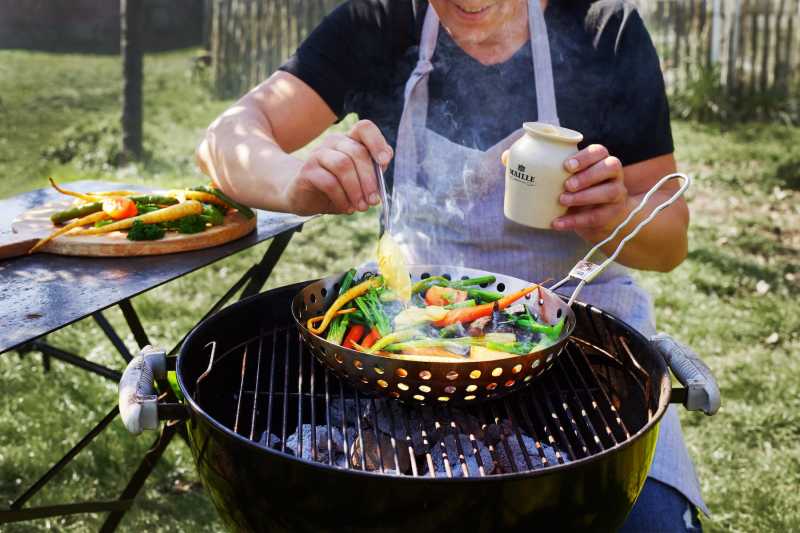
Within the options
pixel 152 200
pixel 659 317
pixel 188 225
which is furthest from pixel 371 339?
pixel 659 317

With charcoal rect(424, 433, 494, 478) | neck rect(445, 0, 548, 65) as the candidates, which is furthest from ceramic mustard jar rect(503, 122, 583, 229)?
neck rect(445, 0, 548, 65)

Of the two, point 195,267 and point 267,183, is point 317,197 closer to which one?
point 267,183

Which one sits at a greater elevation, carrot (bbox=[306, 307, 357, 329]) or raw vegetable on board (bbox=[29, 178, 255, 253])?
raw vegetable on board (bbox=[29, 178, 255, 253])

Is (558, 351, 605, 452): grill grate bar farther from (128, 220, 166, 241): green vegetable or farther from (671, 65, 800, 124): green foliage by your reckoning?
(671, 65, 800, 124): green foliage

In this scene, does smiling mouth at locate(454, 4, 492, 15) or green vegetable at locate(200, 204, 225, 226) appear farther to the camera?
green vegetable at locate(200, 204, 225, 226)

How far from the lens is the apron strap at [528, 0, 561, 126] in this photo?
2180mm

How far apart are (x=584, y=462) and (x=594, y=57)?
4.47ft

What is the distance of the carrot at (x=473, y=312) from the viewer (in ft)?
5.06

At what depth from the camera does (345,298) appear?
1.63m

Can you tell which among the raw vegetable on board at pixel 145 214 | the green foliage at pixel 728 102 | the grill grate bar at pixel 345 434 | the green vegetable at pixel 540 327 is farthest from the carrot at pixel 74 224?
the green foliage at pixel 728 102

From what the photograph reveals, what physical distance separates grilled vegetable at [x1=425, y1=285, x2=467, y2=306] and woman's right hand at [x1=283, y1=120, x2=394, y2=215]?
0.77 ft

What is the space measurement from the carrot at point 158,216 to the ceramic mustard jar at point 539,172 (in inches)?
37.2

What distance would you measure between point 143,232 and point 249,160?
0.34m

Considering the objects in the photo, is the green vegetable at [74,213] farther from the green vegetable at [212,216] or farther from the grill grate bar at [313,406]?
the grill grate bar at [313,406]
